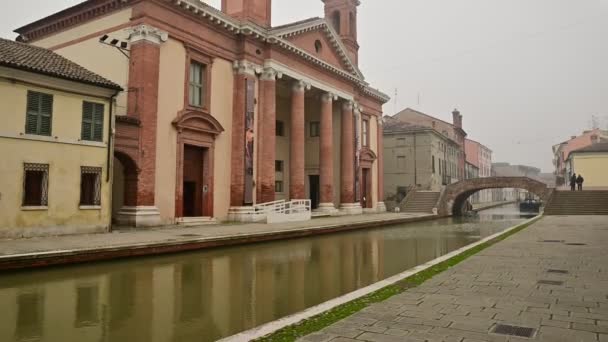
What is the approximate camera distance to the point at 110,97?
16188mm

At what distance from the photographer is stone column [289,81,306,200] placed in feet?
89.3

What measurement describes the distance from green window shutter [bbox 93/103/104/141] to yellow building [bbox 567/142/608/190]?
42.8m

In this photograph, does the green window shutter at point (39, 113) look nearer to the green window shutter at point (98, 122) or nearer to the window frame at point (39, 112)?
the window frame at point (39, 112)

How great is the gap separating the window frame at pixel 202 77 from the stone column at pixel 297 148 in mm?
6871

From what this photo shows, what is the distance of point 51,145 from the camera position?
47.7 ft

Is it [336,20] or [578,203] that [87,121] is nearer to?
[336,20]

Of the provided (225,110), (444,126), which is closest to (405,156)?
(444,126)

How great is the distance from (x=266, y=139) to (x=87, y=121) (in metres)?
10.6

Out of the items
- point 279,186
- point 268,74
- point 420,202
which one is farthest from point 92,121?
point 420,202

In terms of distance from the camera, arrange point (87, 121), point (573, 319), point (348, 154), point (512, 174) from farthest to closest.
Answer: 1. point (512, 174)
2. point (348, 154)
3. point (87, 121)
4. point (573, 319)

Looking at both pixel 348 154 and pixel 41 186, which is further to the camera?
pixel 348 154

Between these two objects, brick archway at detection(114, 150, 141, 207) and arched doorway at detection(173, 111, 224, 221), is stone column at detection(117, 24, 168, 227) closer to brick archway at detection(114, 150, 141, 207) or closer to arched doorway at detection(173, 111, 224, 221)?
brick archway at detection(114, 150, 141, 207)

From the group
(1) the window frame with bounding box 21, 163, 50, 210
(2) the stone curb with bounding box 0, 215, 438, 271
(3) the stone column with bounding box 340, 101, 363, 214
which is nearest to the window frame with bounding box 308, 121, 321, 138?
(3) the stone column with bounding box 340, 101, 363, 214

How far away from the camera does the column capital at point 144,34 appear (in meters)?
18.8
